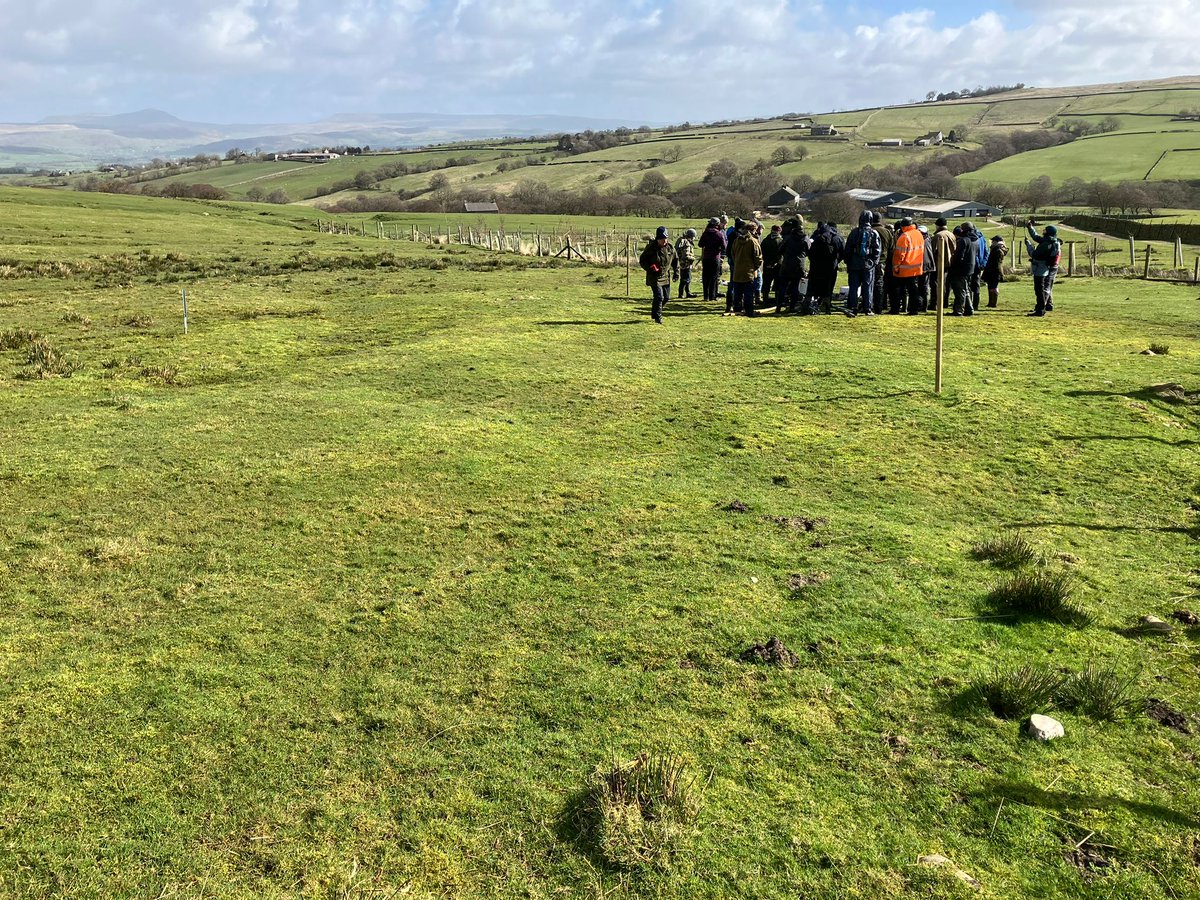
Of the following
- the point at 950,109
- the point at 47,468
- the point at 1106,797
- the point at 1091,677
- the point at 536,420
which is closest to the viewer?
the point at 1106,797

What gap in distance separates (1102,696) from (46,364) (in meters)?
17.0

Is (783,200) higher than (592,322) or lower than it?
higher

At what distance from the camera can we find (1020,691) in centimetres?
502

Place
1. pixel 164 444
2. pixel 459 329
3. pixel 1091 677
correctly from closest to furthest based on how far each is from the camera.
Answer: pixel 1091 677
pixel 164 444
pixel 459 329

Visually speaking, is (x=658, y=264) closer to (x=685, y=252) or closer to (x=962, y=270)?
(x=685, y=252)

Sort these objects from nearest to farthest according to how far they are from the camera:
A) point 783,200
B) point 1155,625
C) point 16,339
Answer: point 1155,625 < point 16,339 < point 783,200

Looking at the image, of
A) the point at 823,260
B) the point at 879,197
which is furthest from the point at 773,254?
the point at 879,197

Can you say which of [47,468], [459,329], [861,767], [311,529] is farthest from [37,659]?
[459,329]

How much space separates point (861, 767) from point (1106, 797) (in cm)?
128

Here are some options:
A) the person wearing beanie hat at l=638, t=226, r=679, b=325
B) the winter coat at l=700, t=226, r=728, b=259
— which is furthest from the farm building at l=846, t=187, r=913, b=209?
the person wearing beanie hat at l=638, t=226, r=679, b=325

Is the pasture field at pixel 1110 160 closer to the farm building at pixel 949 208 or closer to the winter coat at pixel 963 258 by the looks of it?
the farm building at pixel 949 208

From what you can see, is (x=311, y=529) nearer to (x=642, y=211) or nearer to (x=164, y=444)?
(x=164, y=444)

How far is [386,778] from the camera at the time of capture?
458 centimetres

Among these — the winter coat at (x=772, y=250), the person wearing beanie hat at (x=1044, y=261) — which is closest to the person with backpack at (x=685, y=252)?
the winter coat at (x=772, y=250)
